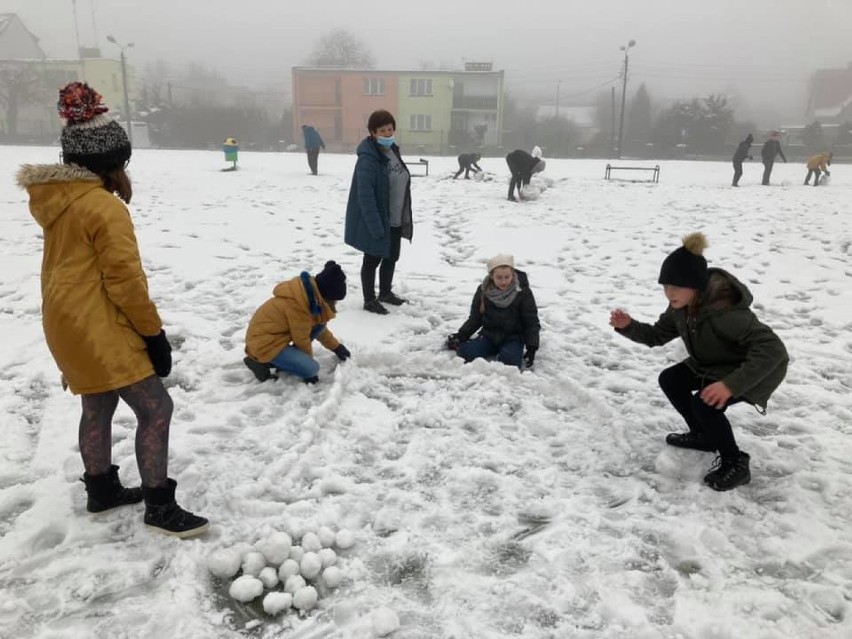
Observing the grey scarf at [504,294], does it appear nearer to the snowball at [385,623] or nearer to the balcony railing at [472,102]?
A: the snowball at [385,623]

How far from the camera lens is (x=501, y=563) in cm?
276

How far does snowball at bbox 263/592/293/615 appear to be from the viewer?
244cm

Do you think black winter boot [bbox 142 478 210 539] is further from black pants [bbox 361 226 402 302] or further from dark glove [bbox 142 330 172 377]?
black pants [bbox 361 226 402 302]

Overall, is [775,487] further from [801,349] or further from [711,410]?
[801,349]

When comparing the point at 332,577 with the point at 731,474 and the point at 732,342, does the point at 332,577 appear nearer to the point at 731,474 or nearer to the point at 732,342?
the point at 731,474

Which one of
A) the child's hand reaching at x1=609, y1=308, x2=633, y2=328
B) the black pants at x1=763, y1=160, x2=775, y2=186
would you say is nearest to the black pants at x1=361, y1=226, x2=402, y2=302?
the child's hand reaching at x1=609, y1=308, x2=633, y2=328

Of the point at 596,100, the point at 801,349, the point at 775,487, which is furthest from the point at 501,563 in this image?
the point at 596,100

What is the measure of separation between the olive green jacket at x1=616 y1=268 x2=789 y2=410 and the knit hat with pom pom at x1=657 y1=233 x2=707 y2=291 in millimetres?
102

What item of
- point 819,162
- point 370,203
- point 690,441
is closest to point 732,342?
point 690,441

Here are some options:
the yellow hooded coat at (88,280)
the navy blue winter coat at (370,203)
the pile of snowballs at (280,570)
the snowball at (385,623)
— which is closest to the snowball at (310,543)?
the pile of snowballs at (280,570)

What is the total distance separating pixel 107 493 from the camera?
2.95m

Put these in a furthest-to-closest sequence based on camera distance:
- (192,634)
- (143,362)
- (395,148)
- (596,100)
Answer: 1. (596,100)
2. (395,148)
3. (143,362)
4. (192,634)

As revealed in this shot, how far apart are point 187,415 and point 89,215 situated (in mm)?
1896

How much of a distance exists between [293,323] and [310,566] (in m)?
2.13
